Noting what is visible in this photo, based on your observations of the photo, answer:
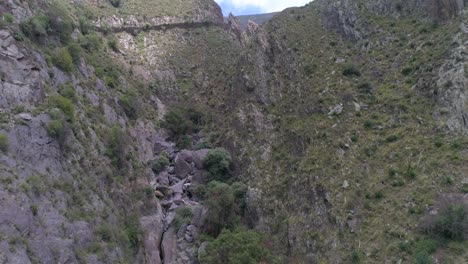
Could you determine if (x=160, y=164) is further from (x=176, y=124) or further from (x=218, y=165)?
(x=176, y=124)

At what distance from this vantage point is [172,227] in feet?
165

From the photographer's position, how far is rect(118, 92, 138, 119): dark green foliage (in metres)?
62.7

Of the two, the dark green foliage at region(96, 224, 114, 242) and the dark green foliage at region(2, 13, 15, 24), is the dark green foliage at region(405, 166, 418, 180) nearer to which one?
the dark green foliage at region(96, 224, 114, 242)

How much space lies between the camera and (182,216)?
5103 cm

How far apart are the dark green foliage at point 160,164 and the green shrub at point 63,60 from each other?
1610cm

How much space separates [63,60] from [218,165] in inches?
890

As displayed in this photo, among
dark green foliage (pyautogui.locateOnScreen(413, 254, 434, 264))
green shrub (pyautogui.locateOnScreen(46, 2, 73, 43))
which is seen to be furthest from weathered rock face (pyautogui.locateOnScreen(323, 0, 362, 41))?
→ green shrub (pyautogui.locateOnScreen(46, 2, 73, 43))

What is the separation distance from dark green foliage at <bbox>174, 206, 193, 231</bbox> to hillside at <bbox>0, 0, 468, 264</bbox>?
10.5 inches

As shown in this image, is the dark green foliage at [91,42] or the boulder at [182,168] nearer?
the boulder at [182,168]

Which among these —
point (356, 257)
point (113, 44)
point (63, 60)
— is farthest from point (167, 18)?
point (356, 257)

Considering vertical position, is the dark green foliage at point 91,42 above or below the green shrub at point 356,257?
above

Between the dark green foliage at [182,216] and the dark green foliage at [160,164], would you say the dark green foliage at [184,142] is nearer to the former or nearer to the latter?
the dark green foliage at [160,164]

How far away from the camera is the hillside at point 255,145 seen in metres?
37.5

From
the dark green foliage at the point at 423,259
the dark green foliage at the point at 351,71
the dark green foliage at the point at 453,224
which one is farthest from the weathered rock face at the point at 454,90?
the dark green foliage at the point at 423,259
